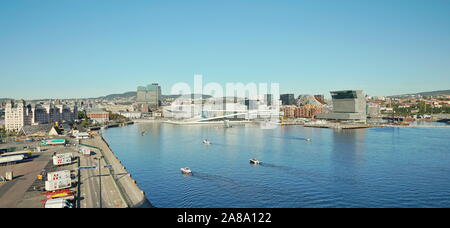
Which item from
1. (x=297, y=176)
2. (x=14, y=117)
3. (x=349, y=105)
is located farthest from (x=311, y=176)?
(x=349, y=105)

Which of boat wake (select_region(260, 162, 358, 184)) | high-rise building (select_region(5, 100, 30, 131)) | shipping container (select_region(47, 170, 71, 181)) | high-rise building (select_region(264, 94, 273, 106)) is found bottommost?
boat wake (select_region(260, 162, 358, 184))

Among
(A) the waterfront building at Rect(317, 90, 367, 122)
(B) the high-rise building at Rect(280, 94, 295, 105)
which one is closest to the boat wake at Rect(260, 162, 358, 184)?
(A) the waterfront building at Rect(317, 90, 367, 122)

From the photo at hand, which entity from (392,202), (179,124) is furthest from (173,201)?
(179,124)

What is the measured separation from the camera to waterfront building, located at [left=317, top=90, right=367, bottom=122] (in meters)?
35.1

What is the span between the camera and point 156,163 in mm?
12758

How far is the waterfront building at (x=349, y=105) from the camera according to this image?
3506cm

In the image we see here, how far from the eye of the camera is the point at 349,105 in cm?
3616

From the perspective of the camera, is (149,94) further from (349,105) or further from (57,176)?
(57,176)

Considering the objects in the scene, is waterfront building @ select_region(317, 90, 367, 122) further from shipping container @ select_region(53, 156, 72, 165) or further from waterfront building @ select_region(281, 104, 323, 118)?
shipping container @ select_region(53, 156, 72, 165)

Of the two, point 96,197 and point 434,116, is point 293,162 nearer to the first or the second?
point 96,197

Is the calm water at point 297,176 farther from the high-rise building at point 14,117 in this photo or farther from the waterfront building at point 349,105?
the waterfront building at point 349,105

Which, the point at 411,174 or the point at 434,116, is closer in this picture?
the point at 411,174
